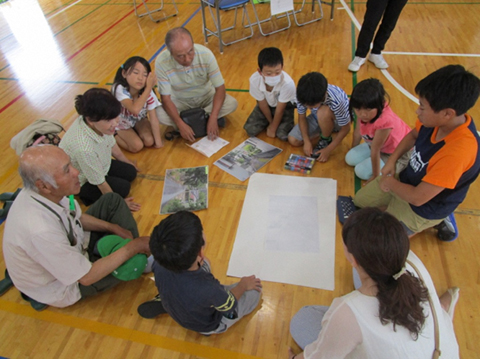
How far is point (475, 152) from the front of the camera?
1297mm

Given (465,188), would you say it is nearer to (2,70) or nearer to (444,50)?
(444,50)

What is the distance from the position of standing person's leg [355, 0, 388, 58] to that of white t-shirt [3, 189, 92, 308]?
337cm

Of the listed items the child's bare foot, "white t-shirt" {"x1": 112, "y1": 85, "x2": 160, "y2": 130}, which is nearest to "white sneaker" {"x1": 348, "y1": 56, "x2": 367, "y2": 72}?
"white t-shirt" {"x1": 112, "y1": 85, "x2": 160, "y2": 130}

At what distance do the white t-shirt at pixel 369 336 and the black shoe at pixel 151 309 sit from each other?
0.96m

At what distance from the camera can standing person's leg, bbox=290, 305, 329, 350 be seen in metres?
1.43

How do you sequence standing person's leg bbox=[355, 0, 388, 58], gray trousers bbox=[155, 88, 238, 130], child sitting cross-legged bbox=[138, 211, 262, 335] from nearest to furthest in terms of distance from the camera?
child sitting cross-legged bbox=[138, 211, 262, 335] → gray trousers bbox=[155, 88, 238, 130] → standing person's leg bbox=[355, 0, 388, 58]

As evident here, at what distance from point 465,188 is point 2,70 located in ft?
18.4

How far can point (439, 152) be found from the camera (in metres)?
1.36

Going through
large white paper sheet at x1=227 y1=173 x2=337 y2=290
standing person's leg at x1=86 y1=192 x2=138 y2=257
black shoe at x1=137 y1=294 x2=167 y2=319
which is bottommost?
large white paper sheet at x1=227 y1=173 x2=337 y2=290

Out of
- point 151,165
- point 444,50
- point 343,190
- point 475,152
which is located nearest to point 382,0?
point 444,50

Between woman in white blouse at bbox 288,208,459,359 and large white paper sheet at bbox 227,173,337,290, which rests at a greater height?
woman in white blouse at bbox 288,208,459,359

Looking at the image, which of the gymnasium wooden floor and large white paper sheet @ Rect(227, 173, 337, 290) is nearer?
the gymnasium wooden floor

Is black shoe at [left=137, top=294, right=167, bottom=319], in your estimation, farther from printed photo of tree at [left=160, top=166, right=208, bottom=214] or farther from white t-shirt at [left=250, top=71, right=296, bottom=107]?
white t-shirt at [left=250, top=71, right=296, bottom=107]

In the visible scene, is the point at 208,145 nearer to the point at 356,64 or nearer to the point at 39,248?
the point at 39,248
